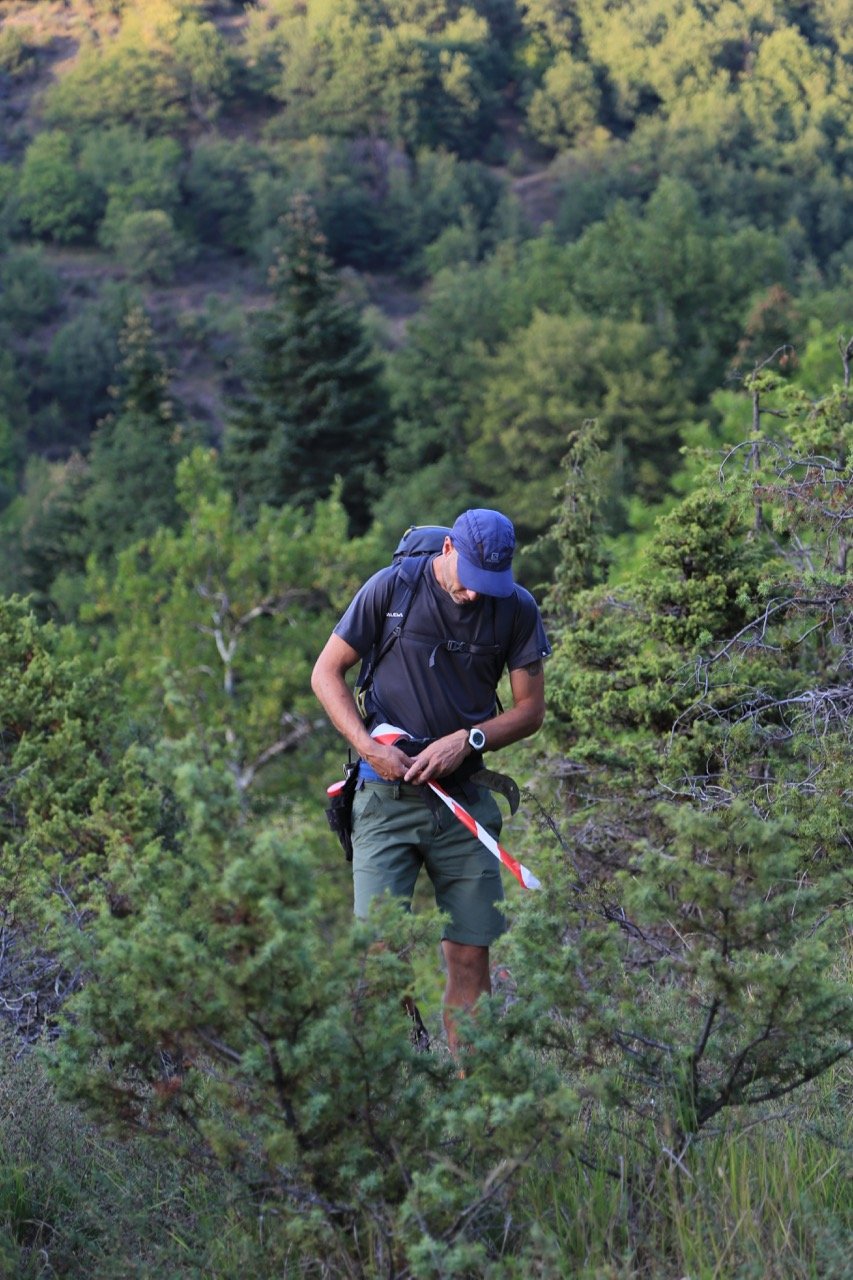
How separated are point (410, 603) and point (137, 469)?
41834mm

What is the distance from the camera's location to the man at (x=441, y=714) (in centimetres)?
506

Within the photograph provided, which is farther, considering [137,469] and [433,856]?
[137,469]

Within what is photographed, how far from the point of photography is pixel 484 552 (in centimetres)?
488

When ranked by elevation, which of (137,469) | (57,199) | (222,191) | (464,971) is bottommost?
(222,191)

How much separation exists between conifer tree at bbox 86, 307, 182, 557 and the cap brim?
39.8m

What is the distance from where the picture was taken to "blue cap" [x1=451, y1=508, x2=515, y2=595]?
488 centimetres

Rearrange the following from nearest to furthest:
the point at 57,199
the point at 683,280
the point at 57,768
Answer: the point at 57,768 → the point at 683,280 → the point at 57,199

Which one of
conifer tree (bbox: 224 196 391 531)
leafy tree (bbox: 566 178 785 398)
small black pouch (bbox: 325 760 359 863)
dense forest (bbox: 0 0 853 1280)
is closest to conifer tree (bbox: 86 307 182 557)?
conifer tree (bbox: 224 196 391 531)

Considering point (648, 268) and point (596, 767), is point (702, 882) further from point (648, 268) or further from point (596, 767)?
point (648, 268)

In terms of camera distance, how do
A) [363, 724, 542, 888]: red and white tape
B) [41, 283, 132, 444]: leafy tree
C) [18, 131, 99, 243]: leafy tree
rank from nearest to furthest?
[363, 724, 542, 888]: red and white tape, [41, 283, 132, 444]: leafy tree, [18, 131, 99, 243]: leafy tree

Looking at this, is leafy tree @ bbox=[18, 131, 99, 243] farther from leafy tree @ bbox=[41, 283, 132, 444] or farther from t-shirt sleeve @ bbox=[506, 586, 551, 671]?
t-shirt sleeve @ bbox=[506, 586, 551, 671]

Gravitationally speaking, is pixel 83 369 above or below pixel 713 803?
below

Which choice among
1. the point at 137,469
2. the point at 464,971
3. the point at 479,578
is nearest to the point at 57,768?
the point at 464,971

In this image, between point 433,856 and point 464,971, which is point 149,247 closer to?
point 433,856
